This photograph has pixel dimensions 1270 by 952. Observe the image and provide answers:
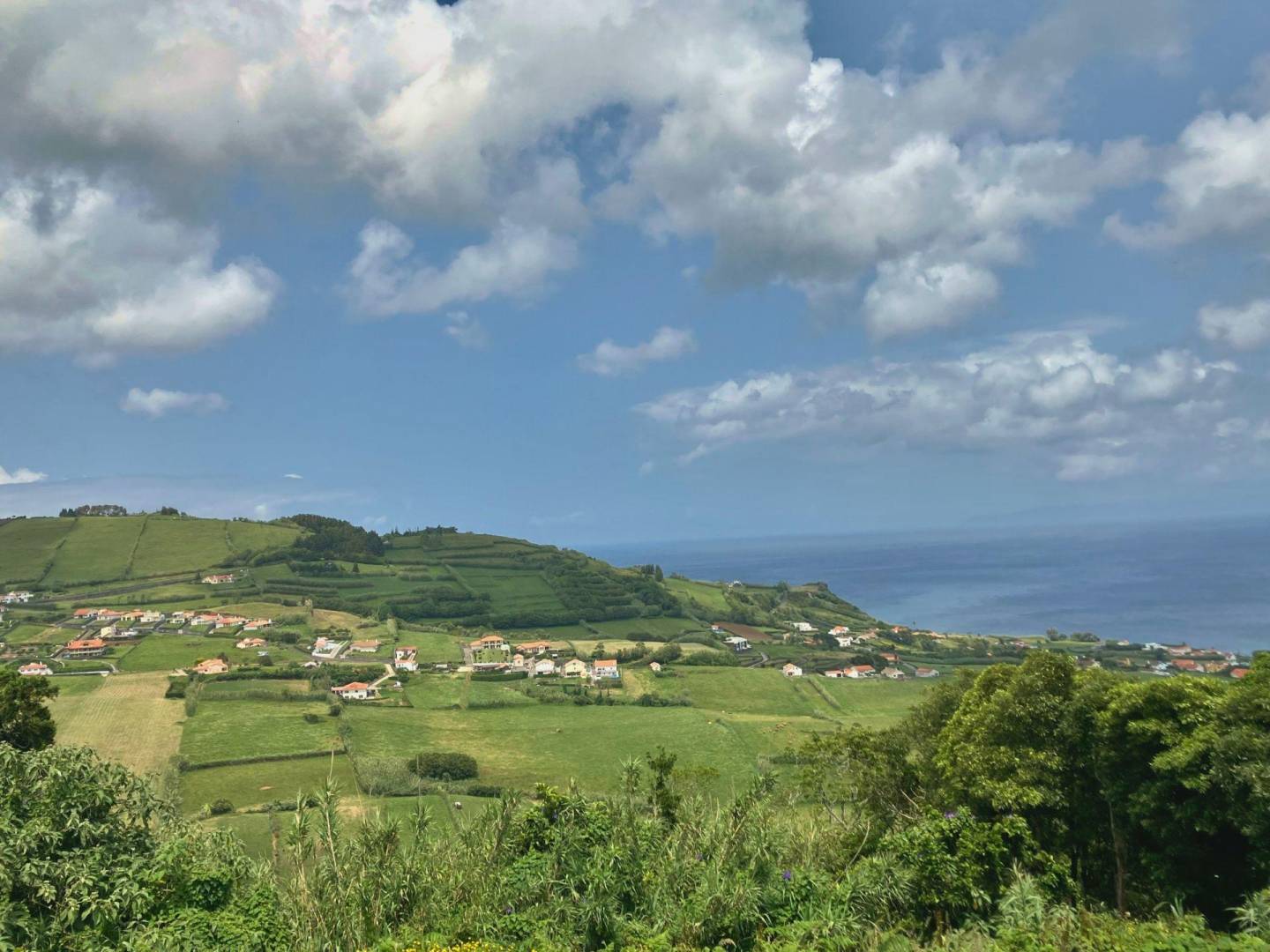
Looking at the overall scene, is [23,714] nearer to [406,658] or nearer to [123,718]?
[123,718]

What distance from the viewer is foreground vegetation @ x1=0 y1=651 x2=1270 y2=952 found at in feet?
33.8

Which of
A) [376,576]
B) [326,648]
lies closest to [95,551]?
[376,576]

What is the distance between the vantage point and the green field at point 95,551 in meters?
92.7

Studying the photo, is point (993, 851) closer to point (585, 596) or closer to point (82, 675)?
point (82, 675)

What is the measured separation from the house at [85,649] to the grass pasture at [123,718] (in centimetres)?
733

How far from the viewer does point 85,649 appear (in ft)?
209

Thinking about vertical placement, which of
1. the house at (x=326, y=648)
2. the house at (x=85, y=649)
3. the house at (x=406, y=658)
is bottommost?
the house at (x=406, y=658)

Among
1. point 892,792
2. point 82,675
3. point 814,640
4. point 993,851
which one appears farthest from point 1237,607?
point 82,675

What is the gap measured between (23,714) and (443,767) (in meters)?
23.4

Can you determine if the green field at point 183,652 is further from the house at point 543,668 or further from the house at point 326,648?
the house at point 543,668

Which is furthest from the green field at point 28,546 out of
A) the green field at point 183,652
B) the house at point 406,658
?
the house at point 406,658

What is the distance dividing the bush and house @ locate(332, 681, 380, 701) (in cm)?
1494

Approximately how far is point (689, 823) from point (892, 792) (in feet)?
36.3

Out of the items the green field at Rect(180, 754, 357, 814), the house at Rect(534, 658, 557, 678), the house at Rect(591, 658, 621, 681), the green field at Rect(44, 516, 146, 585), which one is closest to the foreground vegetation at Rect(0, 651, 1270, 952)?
the green field at Rect(180, 754, 357, 814)
